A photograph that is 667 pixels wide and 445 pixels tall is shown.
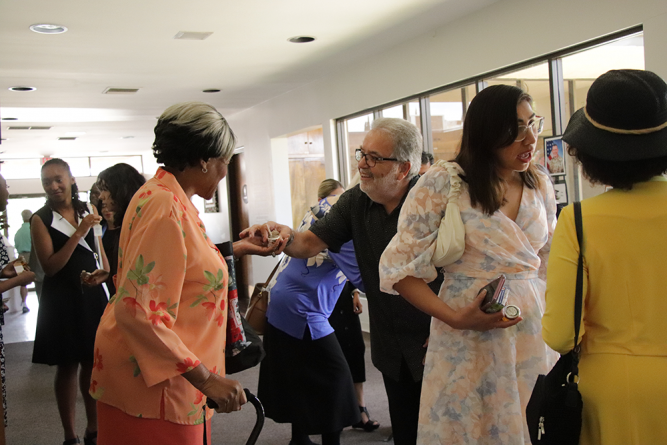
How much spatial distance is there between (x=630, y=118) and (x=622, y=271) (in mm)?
329

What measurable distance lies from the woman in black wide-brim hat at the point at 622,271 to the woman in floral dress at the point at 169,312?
2.74 feet

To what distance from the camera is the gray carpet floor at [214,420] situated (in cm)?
378

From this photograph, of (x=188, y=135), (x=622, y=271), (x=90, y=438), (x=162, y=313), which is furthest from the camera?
(x=90, y=438)

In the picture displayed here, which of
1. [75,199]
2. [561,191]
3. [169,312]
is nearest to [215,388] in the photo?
[169,312]

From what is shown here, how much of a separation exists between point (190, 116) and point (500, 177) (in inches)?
35.5

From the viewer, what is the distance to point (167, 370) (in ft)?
4.67

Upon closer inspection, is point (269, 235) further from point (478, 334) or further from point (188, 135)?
point (478, 334)

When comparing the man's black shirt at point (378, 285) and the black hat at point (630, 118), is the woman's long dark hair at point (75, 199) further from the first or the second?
the black hat at point (630, 118)

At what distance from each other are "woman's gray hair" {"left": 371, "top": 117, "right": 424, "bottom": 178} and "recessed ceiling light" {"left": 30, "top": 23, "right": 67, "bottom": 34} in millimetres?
3933

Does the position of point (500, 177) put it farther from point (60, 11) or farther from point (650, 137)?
point (60, 11)

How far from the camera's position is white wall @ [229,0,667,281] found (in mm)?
4012

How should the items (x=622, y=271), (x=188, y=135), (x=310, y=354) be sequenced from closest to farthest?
(x=622, y=271)
(x=188, y=135)
(x=310, y=354)

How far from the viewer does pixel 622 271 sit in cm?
123

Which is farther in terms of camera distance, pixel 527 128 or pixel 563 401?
pixel 527 128
